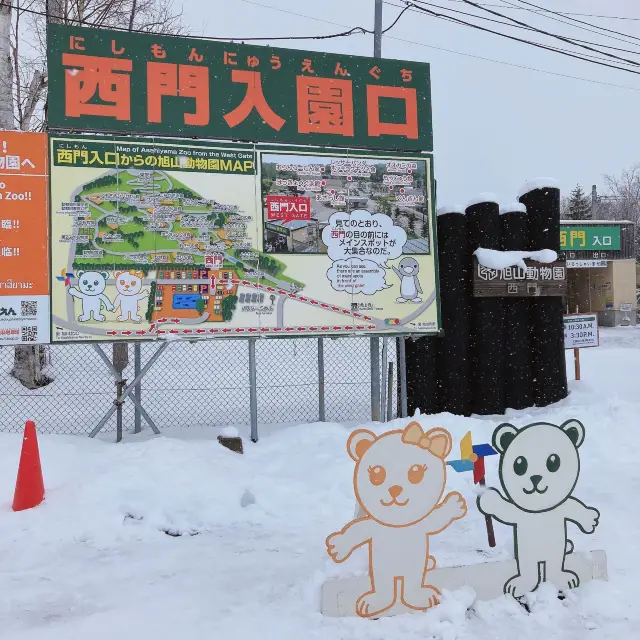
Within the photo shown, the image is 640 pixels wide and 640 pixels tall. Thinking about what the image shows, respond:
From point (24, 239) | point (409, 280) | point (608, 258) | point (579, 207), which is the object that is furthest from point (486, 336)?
point (579, 207)

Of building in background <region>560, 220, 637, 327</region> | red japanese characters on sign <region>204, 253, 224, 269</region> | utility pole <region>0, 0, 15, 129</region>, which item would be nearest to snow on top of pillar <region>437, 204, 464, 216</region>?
red japanese characters on sign <region>204, 253, 224, 269</region>

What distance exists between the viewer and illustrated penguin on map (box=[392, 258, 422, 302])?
7.40 m

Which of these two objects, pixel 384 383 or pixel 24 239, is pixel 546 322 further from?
pixel 24 239

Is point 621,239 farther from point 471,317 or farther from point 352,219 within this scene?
point 352,219

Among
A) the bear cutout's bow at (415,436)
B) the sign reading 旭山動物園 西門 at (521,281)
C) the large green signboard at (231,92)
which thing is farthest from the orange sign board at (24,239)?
the sign reading 旭山動物園 西門 at (521,281)

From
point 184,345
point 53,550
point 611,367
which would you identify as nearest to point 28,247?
point 53,550

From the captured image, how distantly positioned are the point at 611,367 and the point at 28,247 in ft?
35.6

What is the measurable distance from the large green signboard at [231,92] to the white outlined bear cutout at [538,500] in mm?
Result: 5011

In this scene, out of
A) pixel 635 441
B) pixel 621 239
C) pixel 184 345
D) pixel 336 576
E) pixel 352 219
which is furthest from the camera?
pixel 621 239

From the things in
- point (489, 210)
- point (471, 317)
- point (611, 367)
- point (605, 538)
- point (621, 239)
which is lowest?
point (605, 538)

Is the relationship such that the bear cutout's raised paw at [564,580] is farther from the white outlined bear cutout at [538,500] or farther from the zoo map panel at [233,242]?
the zoo map panel at [233,242]

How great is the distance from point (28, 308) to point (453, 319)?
218 inches

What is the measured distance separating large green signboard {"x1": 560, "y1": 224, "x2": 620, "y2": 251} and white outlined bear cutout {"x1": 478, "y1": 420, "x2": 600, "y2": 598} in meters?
24.9

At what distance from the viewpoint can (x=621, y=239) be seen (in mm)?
26797
